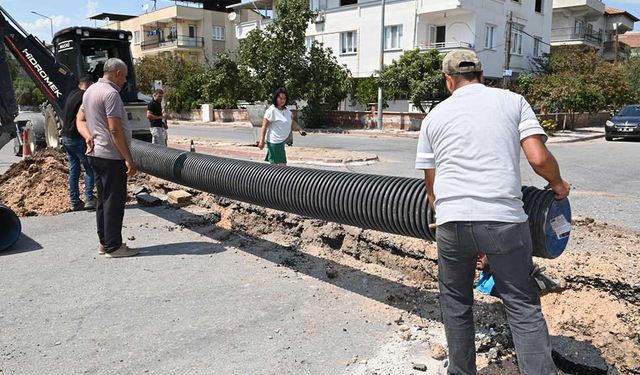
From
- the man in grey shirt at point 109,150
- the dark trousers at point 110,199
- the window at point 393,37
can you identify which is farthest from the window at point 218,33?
the dark trousers at point 110,199

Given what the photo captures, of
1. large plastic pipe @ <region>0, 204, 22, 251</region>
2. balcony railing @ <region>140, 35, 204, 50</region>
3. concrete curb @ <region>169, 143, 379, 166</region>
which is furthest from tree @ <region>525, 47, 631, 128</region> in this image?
balcony railing @ <region>140, 35, 204, 50</region>

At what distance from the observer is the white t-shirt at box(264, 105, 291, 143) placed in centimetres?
680

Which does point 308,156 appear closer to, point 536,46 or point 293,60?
point 293,60

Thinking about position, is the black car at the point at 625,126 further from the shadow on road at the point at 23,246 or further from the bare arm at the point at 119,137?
the shadow on road at the point at 23,246

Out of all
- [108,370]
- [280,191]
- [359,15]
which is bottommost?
[108,370]

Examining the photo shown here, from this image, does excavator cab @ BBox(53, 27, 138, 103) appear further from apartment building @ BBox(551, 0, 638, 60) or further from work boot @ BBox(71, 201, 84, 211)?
apartment building @ BBox(551, 0, 638, 60)

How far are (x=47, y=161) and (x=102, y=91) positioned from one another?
216 inches

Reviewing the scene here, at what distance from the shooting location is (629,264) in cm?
427

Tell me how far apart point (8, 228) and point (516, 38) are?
32998 millimetres

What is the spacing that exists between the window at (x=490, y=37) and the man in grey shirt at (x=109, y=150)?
93.1ft

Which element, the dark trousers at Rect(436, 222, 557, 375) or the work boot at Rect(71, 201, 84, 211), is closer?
the dark trousers at Rect(436, 222, 557, 375)

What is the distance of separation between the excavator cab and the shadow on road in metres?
5.91

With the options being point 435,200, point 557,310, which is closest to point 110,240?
point 435,200

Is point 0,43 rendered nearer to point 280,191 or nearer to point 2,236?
point 2,236
